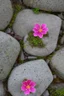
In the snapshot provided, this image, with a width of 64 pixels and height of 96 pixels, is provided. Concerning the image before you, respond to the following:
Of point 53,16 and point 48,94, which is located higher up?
point 53,16

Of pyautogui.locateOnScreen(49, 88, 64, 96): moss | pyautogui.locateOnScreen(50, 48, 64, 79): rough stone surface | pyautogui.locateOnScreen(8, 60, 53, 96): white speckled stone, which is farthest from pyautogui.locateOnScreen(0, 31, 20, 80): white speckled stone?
pyautogui.locateOnScreen(49, 88, 64, 96): moss

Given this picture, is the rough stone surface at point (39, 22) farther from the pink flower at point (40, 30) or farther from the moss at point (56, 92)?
the moss at point (56, 92)

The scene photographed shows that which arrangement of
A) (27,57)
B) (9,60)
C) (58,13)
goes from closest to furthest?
(9,60) → (27,57) → (58,13)

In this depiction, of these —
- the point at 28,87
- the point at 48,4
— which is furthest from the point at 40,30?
the point at 28,87

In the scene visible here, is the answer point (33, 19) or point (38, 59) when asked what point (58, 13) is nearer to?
point (33, 19)

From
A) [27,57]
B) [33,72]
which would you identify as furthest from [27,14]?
[33,72]

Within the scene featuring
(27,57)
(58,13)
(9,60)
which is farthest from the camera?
(58,13)
